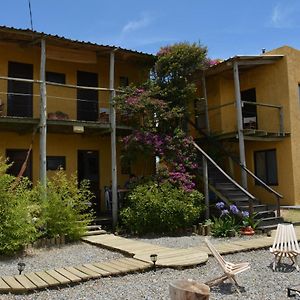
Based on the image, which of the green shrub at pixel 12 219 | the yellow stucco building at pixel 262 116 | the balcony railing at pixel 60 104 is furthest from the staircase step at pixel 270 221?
the green shrub at pixel 12 219

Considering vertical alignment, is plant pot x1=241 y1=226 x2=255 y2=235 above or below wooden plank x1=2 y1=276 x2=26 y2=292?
above

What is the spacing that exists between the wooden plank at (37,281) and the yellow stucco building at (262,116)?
970 centimetres

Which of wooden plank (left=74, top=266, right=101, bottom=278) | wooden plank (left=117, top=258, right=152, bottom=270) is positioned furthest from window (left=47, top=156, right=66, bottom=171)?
wooden plank (left=74, top=266, right=101, bottom=278)

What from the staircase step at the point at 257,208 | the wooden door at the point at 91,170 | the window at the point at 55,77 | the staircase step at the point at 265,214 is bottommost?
the staircase step at the point at 265,214

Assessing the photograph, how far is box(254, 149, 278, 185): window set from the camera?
17.4m

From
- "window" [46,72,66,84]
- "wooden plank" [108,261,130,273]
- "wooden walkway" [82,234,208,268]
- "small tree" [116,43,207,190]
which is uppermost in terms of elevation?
"window" [46,72,66,84]

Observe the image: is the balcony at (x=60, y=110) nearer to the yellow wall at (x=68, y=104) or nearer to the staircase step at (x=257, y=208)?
the yellow wall at (x=68, y=104)

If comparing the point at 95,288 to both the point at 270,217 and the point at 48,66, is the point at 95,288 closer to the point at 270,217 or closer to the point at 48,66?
the point at 270,217

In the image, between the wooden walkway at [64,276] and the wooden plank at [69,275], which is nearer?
the wooden walkway at [64,276]

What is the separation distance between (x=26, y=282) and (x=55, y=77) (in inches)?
404

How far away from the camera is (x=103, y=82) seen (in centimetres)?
1705

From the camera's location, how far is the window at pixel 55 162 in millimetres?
15578

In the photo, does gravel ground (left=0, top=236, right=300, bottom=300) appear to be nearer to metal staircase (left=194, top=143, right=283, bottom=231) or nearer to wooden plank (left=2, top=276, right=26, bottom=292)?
wooden plank (left=2, top=276, right=26, bottom=292)

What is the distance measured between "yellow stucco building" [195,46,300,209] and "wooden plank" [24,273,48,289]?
970 cm
